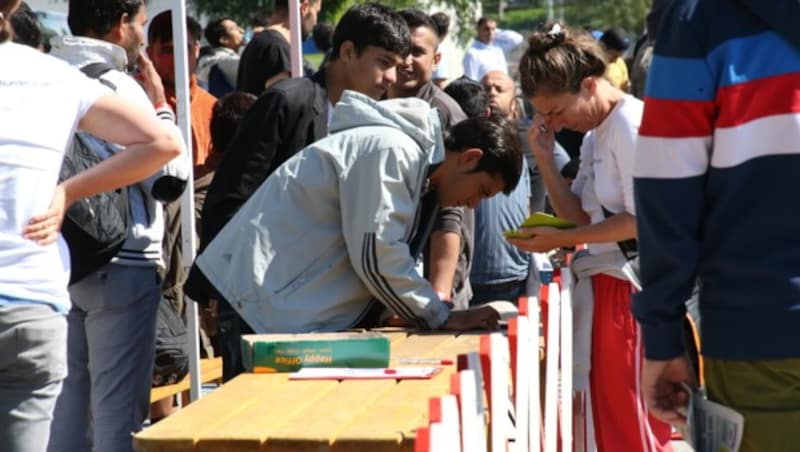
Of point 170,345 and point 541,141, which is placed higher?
point 541,141

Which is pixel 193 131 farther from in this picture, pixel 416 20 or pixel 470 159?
pixel 470 159

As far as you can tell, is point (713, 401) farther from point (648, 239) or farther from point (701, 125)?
point (701, 125)

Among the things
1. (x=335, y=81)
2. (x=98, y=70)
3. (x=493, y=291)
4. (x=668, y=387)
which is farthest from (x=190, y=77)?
(x=668, y=387)

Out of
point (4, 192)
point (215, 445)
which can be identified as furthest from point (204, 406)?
point (4, 192)

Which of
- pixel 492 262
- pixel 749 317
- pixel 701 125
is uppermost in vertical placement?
pixel 701 125

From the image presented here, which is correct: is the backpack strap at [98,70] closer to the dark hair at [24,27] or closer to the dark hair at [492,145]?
the dark hair at [24,27]

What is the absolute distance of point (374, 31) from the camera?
5105 millimetres

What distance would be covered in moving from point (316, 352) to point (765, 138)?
168 centimetres

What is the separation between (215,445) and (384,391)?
2.05ft

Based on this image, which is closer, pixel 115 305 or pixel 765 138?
pixel 765 138

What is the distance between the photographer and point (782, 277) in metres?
2.71

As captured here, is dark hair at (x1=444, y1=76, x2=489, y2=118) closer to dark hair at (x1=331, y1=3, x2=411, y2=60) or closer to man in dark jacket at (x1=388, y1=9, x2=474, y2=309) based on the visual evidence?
man in dark jacket at (x1=388, y1=9, x2=474, y2=309)

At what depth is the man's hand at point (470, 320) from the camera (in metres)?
4.73

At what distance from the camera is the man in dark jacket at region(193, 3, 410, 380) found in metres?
5.16
